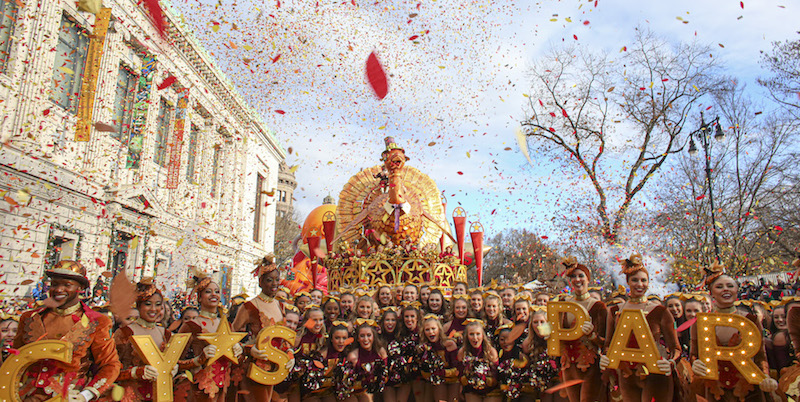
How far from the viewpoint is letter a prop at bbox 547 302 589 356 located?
4.16 meters

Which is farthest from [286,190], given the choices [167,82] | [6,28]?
[6,28]

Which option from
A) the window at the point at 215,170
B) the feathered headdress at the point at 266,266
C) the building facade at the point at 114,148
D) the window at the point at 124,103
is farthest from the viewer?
the window at the point at 215,170

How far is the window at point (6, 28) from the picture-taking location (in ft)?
37.2

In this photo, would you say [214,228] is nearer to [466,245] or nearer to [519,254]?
[466,245]

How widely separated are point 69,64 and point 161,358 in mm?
13889

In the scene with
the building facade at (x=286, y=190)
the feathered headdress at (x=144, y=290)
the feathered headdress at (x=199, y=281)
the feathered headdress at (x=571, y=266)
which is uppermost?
the building facade at (x=286, y=190)

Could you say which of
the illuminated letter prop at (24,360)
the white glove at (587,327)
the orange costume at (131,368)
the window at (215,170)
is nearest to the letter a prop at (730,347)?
the white glove at (587,327)

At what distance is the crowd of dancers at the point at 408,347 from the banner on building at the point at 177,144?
16.5 m

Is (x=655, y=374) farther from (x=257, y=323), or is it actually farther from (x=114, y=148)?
(x=114, y=148)

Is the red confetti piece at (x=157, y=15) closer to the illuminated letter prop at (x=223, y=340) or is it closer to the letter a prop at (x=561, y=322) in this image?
the illuminated letter prop at (x=223, y=340)

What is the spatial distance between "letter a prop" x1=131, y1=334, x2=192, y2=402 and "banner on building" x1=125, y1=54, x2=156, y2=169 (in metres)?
15.5

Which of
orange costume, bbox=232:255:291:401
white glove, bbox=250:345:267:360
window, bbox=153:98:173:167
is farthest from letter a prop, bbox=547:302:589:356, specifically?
window, bbox=153:98:173:167

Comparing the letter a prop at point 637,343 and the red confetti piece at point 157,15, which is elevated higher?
the red confetti piece at point 157,15

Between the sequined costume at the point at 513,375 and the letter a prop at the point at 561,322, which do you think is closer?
the letter a prop at the point at 561,322
